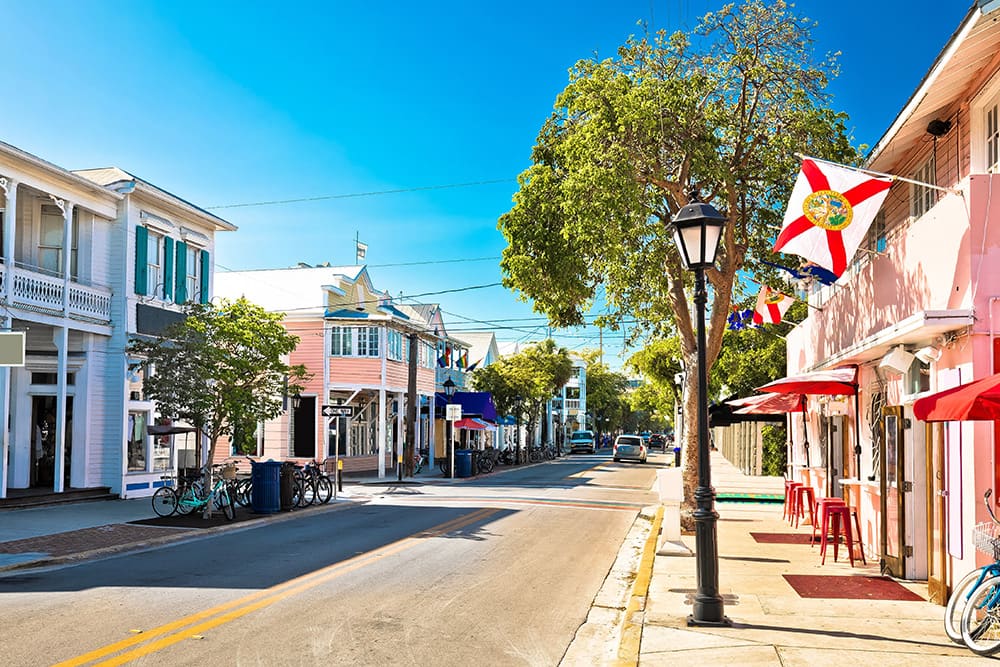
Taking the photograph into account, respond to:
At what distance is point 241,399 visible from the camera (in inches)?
805

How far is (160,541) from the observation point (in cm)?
1603

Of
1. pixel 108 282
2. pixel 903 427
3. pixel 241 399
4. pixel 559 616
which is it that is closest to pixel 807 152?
pixel 903 427

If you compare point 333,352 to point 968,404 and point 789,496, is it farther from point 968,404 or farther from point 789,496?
point 968,404

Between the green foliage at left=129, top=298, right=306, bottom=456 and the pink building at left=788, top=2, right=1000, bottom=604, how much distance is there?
1164cm

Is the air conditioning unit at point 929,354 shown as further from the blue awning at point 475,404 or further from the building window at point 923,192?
the blue awning at point 475,404

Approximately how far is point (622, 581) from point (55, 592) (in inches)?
273

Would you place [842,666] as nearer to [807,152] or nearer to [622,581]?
[622,581]

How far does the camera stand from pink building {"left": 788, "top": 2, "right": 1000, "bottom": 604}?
9.28 meters

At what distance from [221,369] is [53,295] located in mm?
4943

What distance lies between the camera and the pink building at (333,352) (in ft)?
128

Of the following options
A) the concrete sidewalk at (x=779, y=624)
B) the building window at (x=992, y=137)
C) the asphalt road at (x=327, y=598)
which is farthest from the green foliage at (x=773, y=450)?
the building window at (x=992, y=137)

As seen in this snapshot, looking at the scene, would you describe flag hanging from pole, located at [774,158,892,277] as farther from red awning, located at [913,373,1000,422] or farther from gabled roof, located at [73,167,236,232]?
gabled roof, located at [73,167,236,232]

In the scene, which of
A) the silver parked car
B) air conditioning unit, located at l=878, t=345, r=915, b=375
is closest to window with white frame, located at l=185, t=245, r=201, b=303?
air conditioning unit, located at l=878, t=345, r=915, b=375

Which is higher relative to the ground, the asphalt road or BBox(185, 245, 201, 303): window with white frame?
BBox(185, 245, 201, 303): window with white frame
